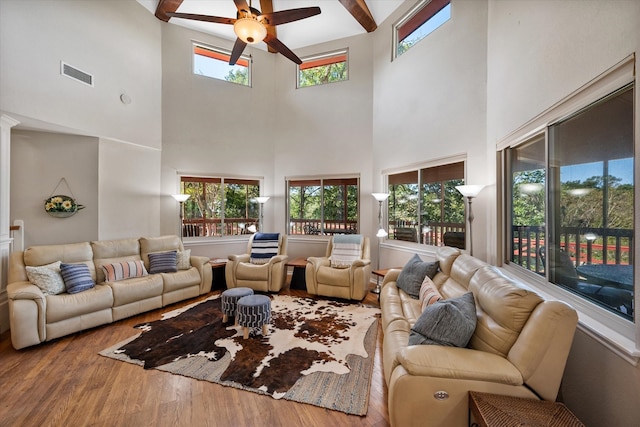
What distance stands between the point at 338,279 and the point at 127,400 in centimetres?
273

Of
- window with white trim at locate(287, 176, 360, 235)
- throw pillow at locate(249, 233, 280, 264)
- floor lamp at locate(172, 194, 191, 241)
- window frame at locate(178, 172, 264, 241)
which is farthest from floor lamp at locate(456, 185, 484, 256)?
floor lamp at locate(172, 194, 191, 241)

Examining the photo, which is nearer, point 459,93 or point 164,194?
point 459,93

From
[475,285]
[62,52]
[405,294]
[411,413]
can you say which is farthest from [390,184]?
[62,52]

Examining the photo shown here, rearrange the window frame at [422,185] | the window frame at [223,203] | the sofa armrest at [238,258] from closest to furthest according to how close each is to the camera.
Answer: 1. the window frame at [422,185]
2. the sofa armrest at [238,258]
3. the window frame at [223,203]

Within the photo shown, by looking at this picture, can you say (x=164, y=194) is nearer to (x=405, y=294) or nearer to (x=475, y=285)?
(x=405, y=294)

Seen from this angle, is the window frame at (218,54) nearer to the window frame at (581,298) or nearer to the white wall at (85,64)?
the white wall at (85,64)

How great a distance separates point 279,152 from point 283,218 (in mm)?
1455

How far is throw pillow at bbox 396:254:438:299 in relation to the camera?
306cm

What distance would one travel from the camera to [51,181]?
12.5 ft

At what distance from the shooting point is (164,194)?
4.98 m

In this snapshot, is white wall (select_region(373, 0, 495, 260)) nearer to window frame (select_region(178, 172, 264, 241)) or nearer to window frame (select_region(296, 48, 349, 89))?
window frame (select_region(296, 48, 349, 89))

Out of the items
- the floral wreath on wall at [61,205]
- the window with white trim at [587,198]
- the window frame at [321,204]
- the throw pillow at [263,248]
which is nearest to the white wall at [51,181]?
the floral wreath on wall at [61,205]

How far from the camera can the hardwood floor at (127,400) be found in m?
1.79

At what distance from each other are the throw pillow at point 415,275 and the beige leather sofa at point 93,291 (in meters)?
3.06
